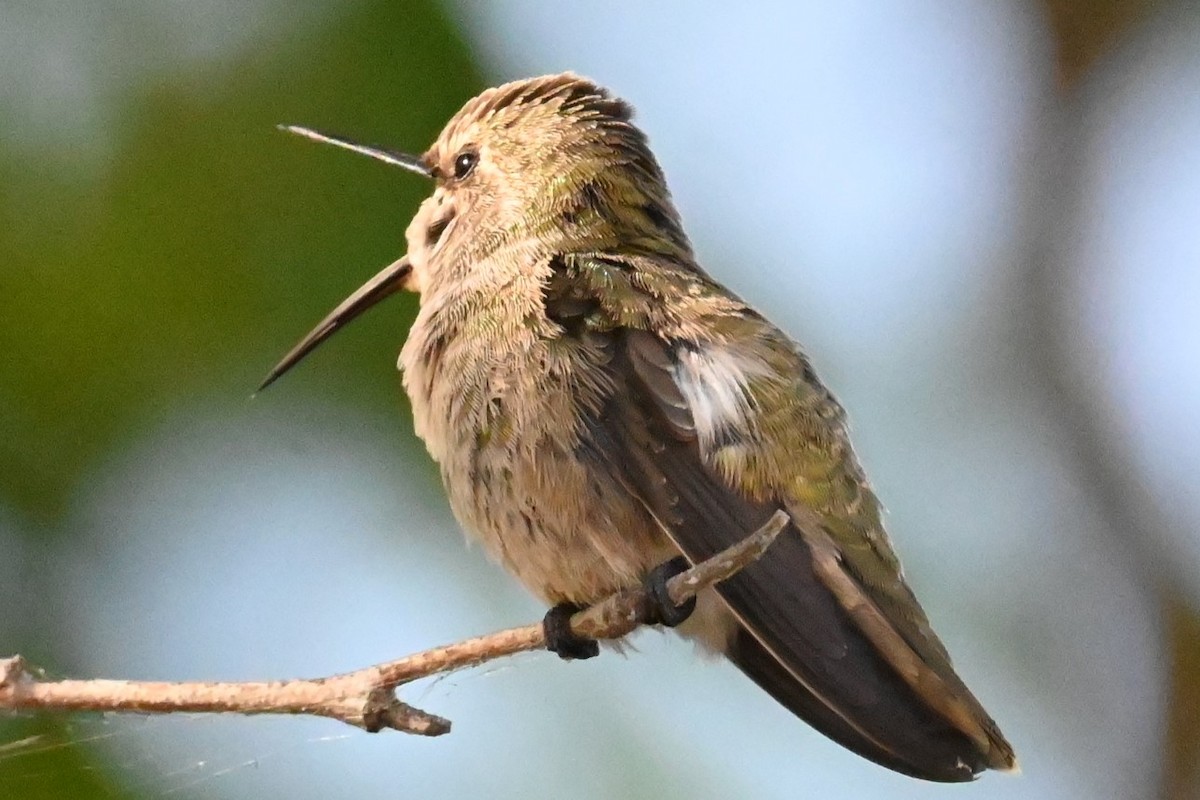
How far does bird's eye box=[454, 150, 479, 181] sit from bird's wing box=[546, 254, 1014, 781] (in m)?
0.52

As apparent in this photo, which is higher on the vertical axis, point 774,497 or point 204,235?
point 204,235

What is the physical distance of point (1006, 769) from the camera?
170 centimetres

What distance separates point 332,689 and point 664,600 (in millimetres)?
423

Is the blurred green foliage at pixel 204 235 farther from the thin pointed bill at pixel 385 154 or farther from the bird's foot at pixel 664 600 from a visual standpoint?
the bird's foot at pixel 664 600

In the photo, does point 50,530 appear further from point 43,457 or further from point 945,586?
point 945,586

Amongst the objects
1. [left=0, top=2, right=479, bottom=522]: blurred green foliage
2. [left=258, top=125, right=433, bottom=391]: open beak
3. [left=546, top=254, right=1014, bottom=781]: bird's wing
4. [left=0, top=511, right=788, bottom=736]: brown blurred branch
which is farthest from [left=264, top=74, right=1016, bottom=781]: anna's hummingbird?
[left=0, top=2, right=479, bottom=522]: blurred green foliage

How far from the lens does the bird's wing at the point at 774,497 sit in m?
1.67

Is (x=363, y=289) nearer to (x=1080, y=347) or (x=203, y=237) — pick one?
(x=203, y=237)

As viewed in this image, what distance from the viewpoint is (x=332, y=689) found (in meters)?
1.44

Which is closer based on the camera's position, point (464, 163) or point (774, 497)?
point (774, 497)

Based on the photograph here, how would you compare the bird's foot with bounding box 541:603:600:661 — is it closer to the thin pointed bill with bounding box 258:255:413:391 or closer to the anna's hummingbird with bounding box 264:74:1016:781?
the anna's hummingbird with bounding box 264:74:1016:781

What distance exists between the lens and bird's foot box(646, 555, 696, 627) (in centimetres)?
166

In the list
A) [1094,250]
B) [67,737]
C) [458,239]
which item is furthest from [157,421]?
[1094,250]

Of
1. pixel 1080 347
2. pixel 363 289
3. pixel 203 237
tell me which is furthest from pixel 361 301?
pixel 1080 347
